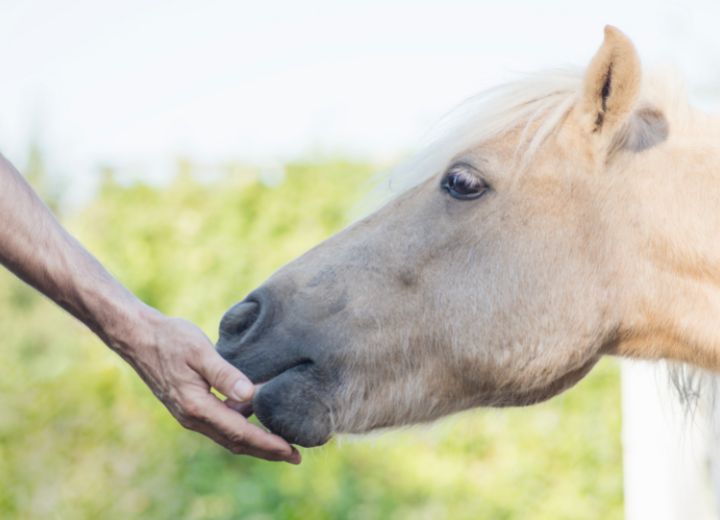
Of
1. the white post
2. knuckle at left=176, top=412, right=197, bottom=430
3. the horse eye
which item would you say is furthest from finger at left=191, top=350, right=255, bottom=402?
the white post

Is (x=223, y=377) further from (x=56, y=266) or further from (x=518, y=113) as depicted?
(x=518, y=113)

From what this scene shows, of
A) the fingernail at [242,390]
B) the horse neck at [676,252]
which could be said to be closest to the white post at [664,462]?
the horse neck at [676,252]

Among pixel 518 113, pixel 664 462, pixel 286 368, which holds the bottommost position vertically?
pixel 664 462

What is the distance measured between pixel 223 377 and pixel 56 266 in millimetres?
485

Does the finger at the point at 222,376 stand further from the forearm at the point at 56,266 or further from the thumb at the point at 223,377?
the forearm at the point at 56,266

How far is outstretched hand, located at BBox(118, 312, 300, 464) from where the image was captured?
235 centimetres

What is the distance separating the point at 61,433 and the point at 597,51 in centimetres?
450

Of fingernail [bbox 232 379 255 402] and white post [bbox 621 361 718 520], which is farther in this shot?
white post [bbox 621 361 718 520]

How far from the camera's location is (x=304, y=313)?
2.62 m

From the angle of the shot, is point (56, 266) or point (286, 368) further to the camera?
point (286, 368)

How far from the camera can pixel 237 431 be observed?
7.80 ft

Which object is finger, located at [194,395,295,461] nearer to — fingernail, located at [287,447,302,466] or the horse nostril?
fingernail, located at [287,447,302,466]

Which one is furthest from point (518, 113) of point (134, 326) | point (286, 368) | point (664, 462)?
point (664, 462)

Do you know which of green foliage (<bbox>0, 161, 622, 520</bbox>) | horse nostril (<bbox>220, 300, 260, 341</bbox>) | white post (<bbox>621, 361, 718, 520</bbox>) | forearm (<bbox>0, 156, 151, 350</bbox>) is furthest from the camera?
green foliage (<bbox>0, 161, 622, 520</bbox>)
